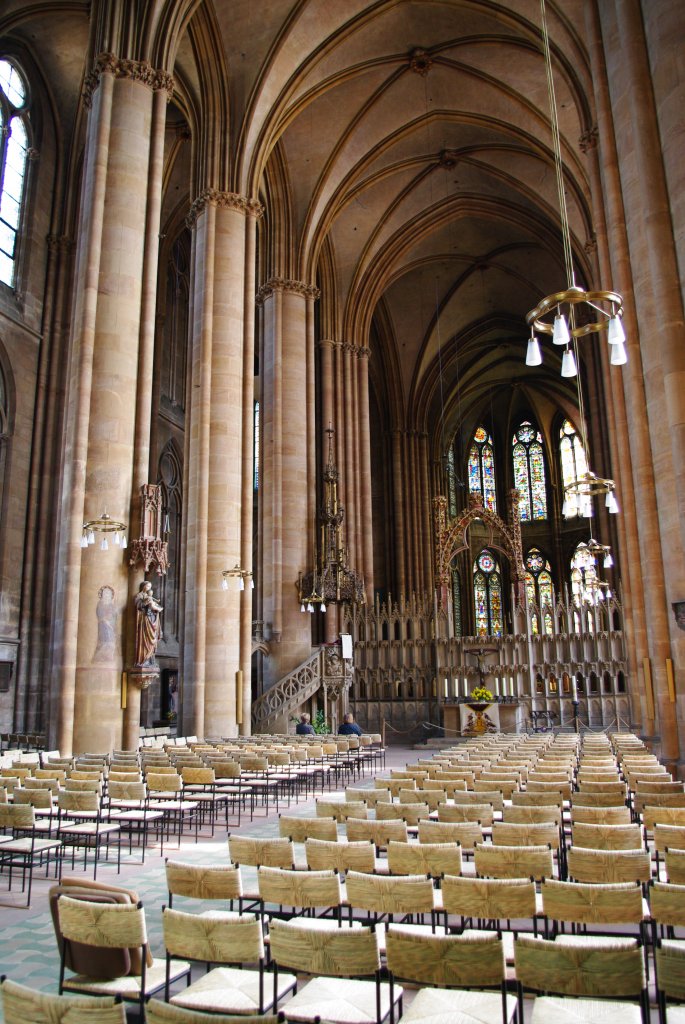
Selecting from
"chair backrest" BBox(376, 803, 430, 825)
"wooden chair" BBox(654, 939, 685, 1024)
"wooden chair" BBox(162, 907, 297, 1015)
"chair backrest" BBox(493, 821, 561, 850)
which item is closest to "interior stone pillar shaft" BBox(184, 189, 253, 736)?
"chair backrest" BBox(376, 803, 430, 825)

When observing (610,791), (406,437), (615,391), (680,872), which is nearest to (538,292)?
(406,437)

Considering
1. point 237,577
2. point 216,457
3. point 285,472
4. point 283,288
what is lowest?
point 237,577

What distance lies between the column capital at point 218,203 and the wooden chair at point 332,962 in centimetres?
2182

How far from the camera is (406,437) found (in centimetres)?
4381

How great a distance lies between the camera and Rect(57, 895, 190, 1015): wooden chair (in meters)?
3.92

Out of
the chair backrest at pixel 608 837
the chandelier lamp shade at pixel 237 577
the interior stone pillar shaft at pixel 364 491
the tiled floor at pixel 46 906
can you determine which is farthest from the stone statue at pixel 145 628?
the interior stone pillar shaft at pixel 364 491

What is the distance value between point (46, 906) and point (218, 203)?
1993 cm

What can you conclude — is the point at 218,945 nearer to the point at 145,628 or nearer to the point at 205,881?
the point at 205,881

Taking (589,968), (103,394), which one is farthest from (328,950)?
(103,394)

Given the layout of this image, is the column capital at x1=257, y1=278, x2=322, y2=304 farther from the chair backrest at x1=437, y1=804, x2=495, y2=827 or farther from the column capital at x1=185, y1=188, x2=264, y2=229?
the chair backrest at x1=437, y1=804, x2=495, y2=827

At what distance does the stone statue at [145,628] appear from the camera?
15.6 meters

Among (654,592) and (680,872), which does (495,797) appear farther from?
(654,592)

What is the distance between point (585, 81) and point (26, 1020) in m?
23.4

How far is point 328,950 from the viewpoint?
3705mm
